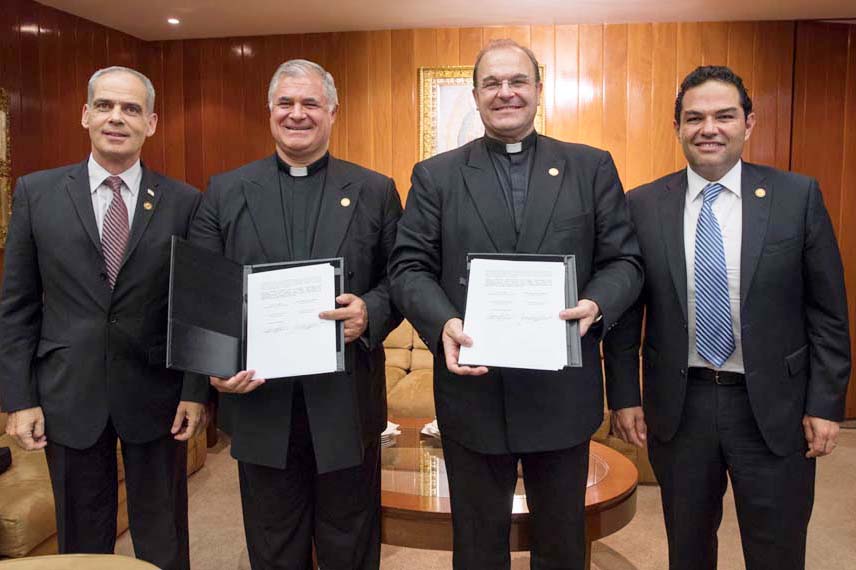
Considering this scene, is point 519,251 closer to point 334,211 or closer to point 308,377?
point 334,211

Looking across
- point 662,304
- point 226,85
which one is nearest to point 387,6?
point 226,85

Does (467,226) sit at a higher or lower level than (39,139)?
lower

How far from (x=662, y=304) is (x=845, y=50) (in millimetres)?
4310

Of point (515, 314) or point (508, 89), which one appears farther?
point (508, 89)

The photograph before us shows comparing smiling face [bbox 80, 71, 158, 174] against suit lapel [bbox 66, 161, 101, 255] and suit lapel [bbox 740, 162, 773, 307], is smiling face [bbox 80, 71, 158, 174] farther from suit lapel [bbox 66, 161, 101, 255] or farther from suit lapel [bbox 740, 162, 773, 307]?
suit lapel [bbox 740, 162, 773, 307]

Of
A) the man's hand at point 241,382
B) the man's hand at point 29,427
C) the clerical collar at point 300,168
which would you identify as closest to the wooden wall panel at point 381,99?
the clerical collar at point 300,168

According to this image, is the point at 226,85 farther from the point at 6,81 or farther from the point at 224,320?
the point at 224,320

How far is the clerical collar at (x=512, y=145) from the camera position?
182 cm

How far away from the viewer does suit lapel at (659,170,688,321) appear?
182 centimetres

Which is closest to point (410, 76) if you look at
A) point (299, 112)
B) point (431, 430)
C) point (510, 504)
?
point (431, 430)

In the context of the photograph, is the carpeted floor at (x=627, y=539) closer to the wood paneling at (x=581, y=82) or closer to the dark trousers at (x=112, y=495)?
the dark trousers at (x=112, y=495)

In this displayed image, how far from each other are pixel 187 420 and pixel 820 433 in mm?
1652

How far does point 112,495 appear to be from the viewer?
2.03 metres

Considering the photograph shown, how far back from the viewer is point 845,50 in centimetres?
503
